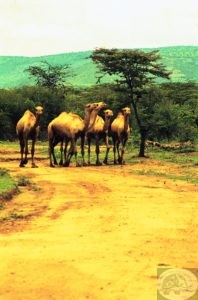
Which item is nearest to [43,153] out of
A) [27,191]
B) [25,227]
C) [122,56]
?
[122,56]

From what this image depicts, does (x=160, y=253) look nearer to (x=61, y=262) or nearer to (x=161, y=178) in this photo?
(x=61, y=262)

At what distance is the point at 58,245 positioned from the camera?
9.31 metres

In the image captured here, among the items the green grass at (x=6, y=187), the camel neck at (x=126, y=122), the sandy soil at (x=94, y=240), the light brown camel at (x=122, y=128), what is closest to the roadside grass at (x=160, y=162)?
the green grass at (x=6, y=187)

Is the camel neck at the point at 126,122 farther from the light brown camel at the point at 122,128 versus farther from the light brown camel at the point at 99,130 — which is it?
the light brown camel at the point at 99,130

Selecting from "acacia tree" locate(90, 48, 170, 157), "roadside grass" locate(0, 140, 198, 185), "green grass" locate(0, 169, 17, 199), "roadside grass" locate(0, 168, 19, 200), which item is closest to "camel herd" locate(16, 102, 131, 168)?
"roadside grass" locate(0, 140, 198, 185)

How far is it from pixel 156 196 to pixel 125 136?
12.5 meters

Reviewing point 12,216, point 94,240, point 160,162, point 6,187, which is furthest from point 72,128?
point 94,240
